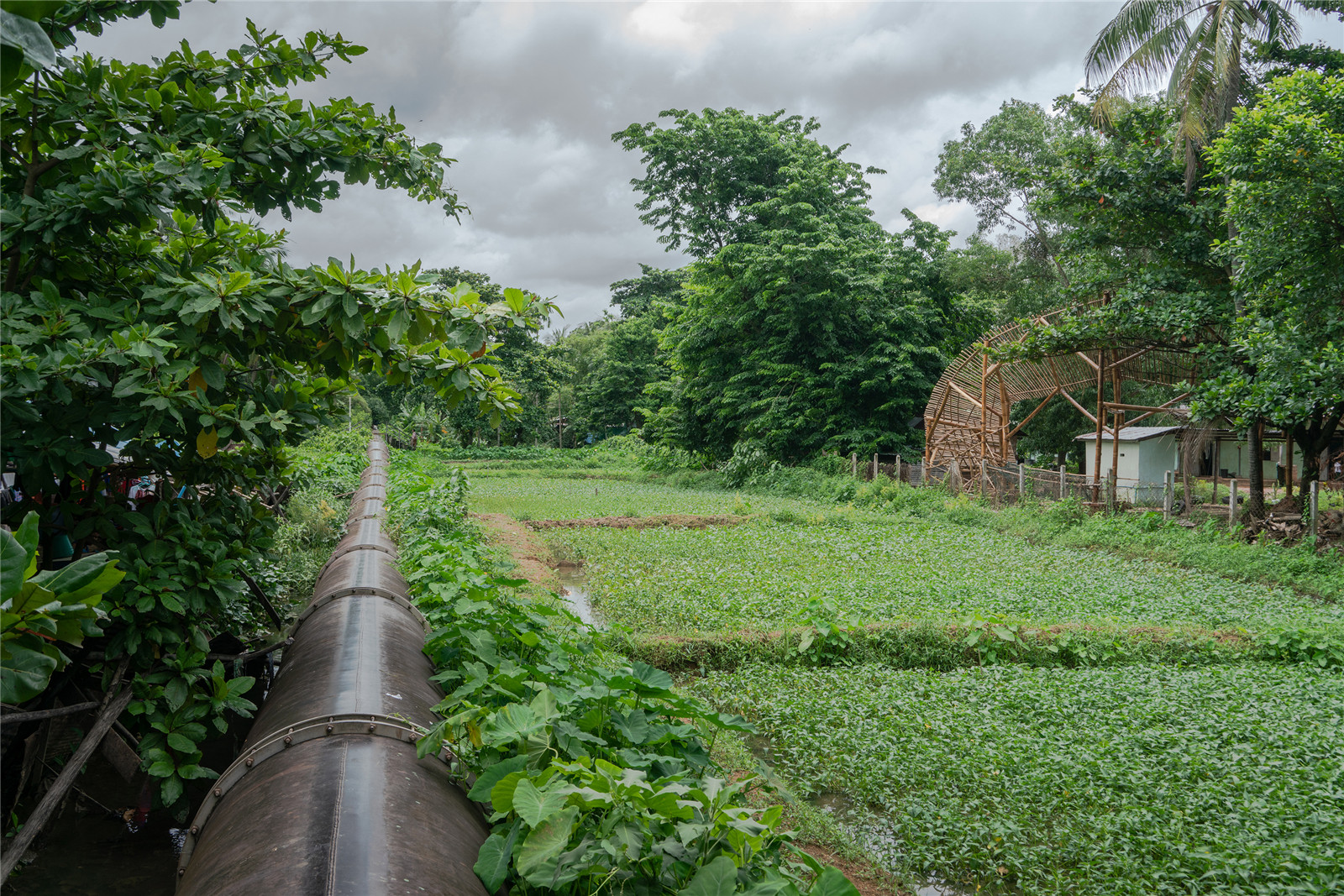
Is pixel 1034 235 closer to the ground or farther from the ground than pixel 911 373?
farther from the ground

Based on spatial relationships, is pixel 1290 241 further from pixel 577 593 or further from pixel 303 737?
pixel 303 737

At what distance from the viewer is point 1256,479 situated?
12.0 m

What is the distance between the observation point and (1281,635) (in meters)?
7.02

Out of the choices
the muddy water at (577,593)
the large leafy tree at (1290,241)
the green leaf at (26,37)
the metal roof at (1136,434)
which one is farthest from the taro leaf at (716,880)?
the metal roof at (1136,434)

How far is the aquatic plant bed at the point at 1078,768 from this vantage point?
12.1ft

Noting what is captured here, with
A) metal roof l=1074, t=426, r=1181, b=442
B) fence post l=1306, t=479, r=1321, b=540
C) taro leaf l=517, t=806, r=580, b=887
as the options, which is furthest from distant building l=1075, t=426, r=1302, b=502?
taro leaf l=517, t=806, r=580, b=887

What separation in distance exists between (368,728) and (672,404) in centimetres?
2416

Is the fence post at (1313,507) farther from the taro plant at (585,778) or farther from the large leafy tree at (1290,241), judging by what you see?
the taro plant at (585,778)

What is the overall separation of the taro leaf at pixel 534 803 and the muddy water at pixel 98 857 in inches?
82.6

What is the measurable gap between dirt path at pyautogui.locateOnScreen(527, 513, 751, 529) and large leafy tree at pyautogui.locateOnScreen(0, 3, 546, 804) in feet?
36.7

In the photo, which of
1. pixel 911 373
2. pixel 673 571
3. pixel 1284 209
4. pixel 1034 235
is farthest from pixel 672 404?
pixel 1284 209

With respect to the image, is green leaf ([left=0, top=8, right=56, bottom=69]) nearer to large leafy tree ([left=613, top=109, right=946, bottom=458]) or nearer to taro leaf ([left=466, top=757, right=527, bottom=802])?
→ taro leaf ([left=466, top=757, right=527, bottom=802])

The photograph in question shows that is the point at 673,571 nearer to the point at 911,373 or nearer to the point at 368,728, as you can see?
the point at 368,728

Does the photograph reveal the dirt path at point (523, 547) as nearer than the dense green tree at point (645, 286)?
Yes
